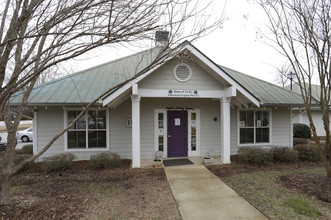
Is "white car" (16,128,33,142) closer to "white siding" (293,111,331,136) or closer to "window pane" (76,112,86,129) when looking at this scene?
"window pane" (76,112,86,129)

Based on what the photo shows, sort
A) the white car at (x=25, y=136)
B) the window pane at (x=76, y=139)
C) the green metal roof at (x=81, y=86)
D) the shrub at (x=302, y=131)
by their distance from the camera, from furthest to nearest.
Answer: the white car at (x=25, y=136), the shrub at (x=302, y=131), the window pane at (x=76, y=139), the green metal roof at (x=81, y=86)

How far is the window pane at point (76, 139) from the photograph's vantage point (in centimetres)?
733

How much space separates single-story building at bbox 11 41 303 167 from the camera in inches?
255

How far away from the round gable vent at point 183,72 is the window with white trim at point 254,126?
12.1 ft

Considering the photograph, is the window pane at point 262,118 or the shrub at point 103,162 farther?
Answer: the window pane at point 262,118

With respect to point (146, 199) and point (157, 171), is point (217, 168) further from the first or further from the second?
point (146, 199)

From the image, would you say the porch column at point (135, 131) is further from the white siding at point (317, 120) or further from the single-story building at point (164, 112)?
the white siding at point (317, 120)

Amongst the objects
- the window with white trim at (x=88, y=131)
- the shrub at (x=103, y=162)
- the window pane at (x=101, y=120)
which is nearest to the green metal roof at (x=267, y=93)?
the window pane at (x=101, y=120)

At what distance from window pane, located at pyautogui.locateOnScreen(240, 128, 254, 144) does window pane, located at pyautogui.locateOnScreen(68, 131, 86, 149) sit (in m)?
7.36

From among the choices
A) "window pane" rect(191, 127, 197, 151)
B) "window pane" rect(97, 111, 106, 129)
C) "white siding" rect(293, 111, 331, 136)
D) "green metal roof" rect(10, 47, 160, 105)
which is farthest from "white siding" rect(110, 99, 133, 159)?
"white siding" rect(293, 111, 331, 136)

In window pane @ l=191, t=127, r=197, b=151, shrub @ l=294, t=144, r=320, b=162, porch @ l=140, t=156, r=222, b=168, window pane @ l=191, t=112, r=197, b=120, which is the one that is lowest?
porch @ l=140, t=156, r=222, b=168

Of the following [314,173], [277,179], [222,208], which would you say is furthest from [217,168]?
[314,173]

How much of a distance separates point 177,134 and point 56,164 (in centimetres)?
488

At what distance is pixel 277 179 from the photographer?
5.49 metres
